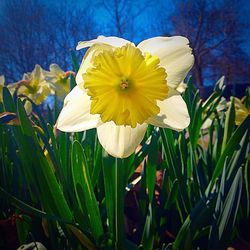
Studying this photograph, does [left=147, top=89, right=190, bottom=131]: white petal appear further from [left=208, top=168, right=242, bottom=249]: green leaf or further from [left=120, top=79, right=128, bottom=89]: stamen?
[left=208, top=168, right=242, bottom=249]: green leaf

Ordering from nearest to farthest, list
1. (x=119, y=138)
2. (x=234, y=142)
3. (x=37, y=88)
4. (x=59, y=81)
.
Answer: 1. (x=119, y=138)
2. (x=234, y=142)
3. (x=59, y=81)
4. (x=37, y=88)

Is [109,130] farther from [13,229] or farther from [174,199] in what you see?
[13,229]

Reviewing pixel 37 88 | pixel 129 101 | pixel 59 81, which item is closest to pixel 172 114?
pixel 129 101

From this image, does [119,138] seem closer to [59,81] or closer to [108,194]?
[108,194]

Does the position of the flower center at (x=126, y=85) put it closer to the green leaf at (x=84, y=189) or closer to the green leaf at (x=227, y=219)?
the green leaf at (x=84, y=189)

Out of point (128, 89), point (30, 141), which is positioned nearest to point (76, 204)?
point (30, 141)

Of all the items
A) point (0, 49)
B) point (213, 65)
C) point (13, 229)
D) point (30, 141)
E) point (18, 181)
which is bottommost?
point (13, 229)

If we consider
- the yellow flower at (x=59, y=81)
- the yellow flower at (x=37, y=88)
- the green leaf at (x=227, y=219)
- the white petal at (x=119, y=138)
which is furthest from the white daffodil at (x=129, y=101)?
the yellow flower at (x=37, y=88)
